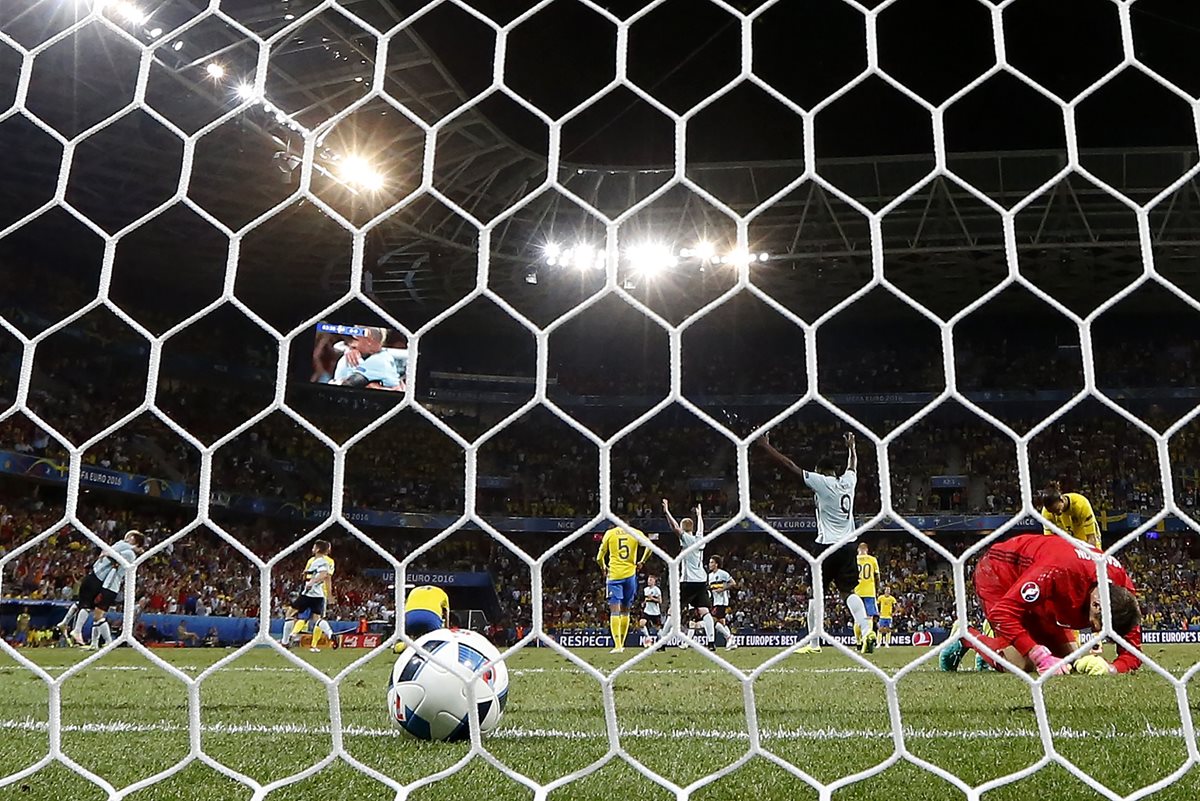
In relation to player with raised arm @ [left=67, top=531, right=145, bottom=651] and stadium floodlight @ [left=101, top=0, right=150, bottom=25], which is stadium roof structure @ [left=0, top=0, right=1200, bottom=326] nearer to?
stadium floodlight @ [left=101, top=0, right=150, bottom=25]

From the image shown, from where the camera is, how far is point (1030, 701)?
3352 millimetres

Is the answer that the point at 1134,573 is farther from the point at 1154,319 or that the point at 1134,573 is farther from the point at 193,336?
the point at 193,336

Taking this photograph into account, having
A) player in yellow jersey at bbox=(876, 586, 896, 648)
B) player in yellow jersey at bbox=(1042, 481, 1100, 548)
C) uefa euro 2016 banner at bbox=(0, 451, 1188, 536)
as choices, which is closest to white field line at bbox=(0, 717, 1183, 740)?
player in yellow jersey at bbox=(1042, 481, 1100, 548)

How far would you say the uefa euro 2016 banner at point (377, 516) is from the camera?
14828 mm

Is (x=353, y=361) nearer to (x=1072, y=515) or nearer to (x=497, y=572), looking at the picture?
(x=497, y=572)

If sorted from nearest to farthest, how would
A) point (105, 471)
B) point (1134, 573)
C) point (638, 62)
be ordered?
point (638, 62) < point (105, 471) < point (1134, 573)

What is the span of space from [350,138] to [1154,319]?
17566 mm

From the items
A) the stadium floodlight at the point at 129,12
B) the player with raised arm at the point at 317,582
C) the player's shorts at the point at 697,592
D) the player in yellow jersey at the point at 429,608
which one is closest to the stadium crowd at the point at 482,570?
the player with raised arm at the point at 317,582

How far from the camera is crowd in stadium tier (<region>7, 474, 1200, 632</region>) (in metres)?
13.8

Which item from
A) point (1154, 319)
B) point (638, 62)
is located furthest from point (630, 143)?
point (1154, 319)

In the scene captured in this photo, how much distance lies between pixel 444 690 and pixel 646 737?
58 centimetres

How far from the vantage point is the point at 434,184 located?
15.6m

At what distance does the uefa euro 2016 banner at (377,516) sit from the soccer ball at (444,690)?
41.1 ft

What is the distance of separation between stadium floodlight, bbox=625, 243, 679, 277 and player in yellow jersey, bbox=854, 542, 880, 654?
9125mm
